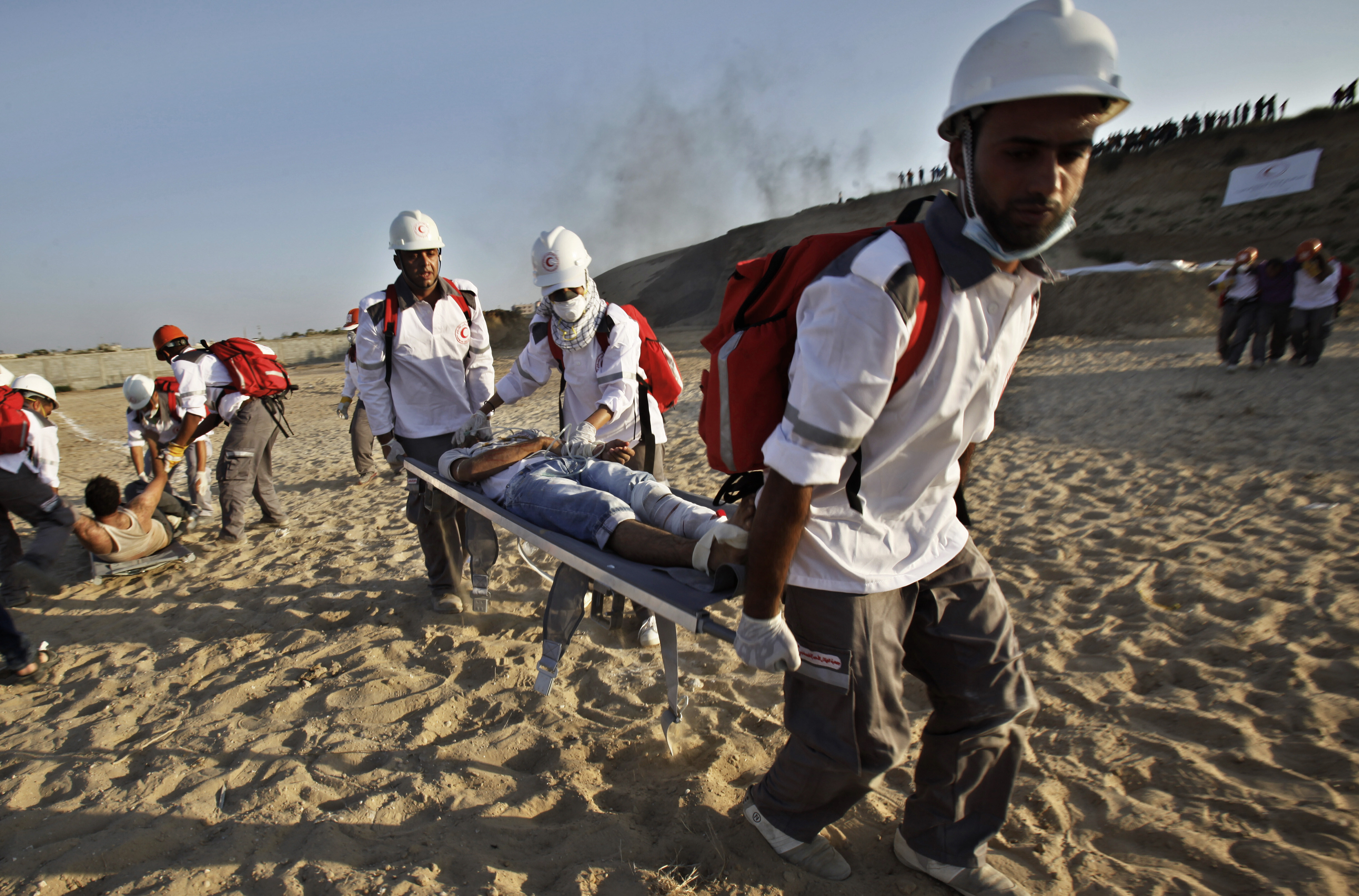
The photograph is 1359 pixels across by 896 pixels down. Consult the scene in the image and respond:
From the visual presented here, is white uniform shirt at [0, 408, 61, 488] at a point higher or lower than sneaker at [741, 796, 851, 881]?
higher

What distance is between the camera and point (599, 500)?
3082mm

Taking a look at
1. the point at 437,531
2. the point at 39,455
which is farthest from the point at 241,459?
the point at 437,531

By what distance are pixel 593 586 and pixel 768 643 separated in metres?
1.95

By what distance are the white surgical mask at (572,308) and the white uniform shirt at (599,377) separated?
0.13 m

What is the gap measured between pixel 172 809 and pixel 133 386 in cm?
494

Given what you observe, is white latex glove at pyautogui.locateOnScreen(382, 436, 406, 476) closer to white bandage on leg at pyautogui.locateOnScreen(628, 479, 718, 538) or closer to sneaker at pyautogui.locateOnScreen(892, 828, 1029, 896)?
white bandage on leg at pyautogui.locateOnScreen(628, 479, 718, 538)

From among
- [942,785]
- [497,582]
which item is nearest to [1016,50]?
[942,785]

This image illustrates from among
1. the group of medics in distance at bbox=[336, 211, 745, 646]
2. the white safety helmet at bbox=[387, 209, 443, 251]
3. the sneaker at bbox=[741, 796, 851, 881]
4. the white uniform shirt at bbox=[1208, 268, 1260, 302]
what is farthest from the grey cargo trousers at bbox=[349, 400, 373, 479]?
the white uniform shirt at bbox=[1208, 268, 1260, 302]

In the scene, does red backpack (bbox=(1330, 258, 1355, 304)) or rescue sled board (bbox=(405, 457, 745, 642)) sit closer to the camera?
rescue sled board (bbox=(405, 457, 745, 642))

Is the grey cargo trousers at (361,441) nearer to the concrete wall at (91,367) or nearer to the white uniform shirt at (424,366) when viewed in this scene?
the white uniform shirt at (424,366)

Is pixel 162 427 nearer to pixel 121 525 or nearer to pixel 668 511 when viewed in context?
pixel 121 525

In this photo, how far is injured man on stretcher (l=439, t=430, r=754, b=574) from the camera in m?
2.60

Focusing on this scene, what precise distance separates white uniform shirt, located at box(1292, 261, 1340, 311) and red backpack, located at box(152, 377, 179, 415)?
1269 centimetres

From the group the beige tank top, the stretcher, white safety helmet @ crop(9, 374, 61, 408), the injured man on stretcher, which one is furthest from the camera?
the beige tank top
